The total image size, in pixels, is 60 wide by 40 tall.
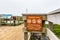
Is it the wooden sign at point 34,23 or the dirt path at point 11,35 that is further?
the dirt path at point 11,35

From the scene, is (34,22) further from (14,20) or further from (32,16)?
(14,20)

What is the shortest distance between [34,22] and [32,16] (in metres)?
0.08

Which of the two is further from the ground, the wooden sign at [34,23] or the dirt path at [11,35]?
the wooden sign at [34,23]

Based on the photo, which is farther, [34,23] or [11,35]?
[11,35]

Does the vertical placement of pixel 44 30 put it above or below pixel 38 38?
above

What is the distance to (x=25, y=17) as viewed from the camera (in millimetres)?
2232

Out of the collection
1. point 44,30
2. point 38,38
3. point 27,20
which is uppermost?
point 27,20

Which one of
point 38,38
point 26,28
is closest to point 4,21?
point 38,38

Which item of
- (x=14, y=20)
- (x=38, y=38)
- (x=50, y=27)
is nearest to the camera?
(x=50, y=27)

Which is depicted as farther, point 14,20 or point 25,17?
point 14,20

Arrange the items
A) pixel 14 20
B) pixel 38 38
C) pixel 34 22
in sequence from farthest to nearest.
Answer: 1. pixel 14 20
2. pixel 38 38
3. pixel 34 22

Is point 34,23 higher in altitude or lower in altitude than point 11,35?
higher

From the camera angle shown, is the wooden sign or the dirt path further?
the dirt path

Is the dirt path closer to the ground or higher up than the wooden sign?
closer to the ground
